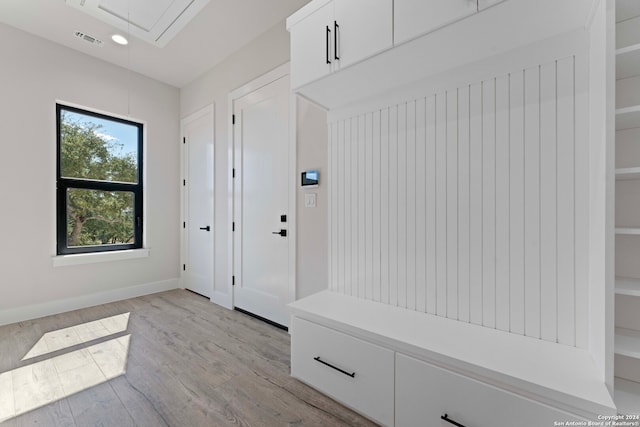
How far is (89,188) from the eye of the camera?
3191 mm

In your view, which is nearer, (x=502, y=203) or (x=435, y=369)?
(x=435, y=369)

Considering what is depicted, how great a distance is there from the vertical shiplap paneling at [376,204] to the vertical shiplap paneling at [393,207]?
0.08m

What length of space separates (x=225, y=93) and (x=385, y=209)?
2511 mm

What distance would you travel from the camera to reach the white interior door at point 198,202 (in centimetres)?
344

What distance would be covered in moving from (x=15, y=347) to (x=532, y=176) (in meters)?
3.80

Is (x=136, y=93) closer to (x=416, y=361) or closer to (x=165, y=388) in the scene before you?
(x=165, y=388)

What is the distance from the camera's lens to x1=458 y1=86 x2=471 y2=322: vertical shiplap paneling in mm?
1457

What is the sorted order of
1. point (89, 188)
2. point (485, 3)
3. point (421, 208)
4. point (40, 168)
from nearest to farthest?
point (485, 3) → point (421, 208) → point (40, 168) → point (89, 188)

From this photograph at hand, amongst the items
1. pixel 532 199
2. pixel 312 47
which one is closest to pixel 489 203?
pixel 532 199

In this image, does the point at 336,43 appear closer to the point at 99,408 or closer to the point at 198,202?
the point at 99,408

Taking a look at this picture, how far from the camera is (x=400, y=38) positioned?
1305 millimetres

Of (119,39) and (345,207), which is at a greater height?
(119,39)

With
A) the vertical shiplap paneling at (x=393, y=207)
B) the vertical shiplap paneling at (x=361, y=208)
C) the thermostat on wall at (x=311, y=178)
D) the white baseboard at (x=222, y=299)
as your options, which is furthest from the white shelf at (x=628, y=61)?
the white baseboard at (x=222, y=299)

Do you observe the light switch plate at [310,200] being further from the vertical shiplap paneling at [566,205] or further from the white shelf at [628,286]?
the white shelf at [628,286]
